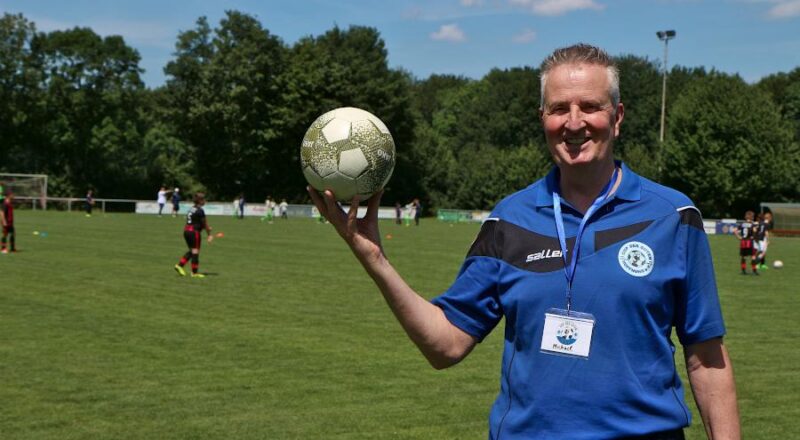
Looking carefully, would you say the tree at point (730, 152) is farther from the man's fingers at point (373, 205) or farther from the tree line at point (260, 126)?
the man's fingers at point (373, 205)

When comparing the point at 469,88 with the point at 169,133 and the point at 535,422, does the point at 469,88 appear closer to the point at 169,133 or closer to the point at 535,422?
the point at 169,133

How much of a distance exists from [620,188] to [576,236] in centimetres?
24

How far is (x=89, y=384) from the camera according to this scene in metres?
9.73

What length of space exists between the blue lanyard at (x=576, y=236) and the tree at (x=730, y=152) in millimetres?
70444

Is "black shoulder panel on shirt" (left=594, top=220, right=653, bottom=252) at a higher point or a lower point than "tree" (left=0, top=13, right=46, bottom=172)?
lower

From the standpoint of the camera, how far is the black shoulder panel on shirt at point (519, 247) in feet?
10.0

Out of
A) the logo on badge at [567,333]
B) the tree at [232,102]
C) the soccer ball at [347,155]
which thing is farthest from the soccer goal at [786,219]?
the logo on badge at [567,333]

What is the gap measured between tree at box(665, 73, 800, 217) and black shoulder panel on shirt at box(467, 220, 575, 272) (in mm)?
70436

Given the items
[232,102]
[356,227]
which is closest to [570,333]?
[356,227]

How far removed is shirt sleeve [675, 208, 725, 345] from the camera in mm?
3008

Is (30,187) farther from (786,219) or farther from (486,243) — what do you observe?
(486,243)

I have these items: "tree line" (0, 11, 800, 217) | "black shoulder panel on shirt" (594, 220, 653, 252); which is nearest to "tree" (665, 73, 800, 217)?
"tree line" (0, 11, 800, 217)

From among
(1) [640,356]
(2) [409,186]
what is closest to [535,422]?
(1) [640,356]

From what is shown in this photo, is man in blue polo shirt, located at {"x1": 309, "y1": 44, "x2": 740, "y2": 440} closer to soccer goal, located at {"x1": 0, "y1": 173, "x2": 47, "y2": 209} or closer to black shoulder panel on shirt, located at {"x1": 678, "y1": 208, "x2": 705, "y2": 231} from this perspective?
black shoulder panel on shirt, located at {"x1": 678, "y1": 208, "x2": 705, "y2": 231}
